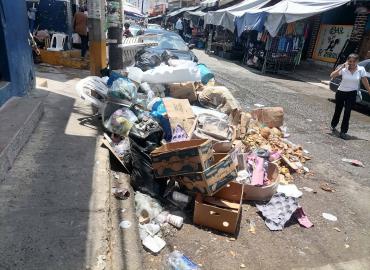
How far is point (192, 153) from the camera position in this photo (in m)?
3.48

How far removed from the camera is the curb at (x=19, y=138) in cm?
306

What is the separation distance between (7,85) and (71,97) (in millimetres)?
1774

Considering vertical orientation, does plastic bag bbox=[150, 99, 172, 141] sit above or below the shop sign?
below

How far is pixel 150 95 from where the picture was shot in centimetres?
613

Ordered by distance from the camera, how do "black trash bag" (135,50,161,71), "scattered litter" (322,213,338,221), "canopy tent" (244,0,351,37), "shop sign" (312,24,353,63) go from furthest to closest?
"shop sign" (312,24,353,63)
"canopy tent" (244,0,351,37)
"black trash bag" (135,50,161,71)
"scattered litter" (322,213,338,221)

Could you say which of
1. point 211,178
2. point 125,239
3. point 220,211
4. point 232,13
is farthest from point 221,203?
point 232,13

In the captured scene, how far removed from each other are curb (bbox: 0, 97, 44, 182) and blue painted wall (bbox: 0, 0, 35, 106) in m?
0.35

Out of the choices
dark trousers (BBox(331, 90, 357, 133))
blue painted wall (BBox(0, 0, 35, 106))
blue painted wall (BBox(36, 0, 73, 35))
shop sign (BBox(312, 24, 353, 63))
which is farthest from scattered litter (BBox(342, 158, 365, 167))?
shop sign (BBox(312, 24, 353, 63))

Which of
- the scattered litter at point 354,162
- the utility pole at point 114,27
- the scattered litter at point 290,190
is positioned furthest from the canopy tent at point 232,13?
the scattered litter at point 290,190

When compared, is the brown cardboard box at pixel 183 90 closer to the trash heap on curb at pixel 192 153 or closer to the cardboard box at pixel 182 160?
the trash heap on curb at pixel 192 153

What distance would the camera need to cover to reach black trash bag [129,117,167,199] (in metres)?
3.89

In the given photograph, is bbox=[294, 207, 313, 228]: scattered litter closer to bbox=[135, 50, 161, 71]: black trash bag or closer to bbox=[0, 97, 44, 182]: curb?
bbox=[0, 97, 44, 182]: curb

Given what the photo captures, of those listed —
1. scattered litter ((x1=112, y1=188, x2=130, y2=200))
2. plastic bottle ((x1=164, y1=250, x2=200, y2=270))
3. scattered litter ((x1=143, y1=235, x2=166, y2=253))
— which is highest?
scattered litter ((x1=112, y1=188, x2=130, y2=200))

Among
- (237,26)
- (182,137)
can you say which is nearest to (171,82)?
(182,137)
